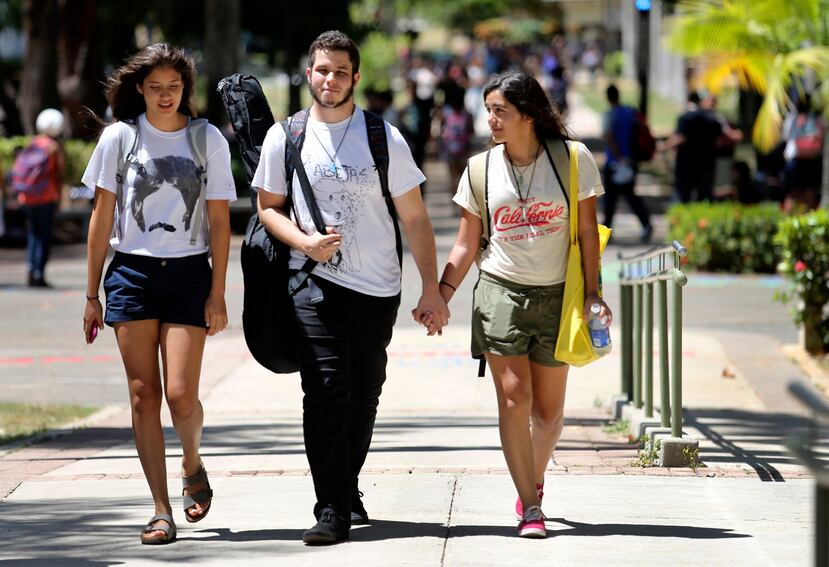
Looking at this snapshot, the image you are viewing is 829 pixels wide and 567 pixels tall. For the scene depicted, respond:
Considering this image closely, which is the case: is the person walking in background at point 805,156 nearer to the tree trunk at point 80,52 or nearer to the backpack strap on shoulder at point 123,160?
the tree trunk at point 80,52

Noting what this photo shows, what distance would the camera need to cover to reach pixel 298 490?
647 cm

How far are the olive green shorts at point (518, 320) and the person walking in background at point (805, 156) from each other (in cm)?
1404

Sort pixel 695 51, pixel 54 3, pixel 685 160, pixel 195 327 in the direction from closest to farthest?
pixel 195 327 < pixel 695 51 < pixel 685 160 < pixel 54 3

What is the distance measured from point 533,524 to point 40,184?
11541mm

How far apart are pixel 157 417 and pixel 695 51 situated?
516 inches

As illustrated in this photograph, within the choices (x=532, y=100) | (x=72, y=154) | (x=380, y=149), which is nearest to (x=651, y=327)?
(x=532, y=100)

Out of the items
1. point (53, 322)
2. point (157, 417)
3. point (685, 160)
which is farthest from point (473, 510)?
point (685, 160)

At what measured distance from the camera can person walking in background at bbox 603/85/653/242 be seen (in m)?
18.9

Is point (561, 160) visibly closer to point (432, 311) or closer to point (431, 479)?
point (432, 311)

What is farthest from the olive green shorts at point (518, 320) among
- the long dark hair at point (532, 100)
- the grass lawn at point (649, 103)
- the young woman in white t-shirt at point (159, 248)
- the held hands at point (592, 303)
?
the grass lawn at point (649, 103)

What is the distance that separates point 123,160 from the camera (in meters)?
5.57

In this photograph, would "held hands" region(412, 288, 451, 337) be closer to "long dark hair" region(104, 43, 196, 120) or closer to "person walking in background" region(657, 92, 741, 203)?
"long dark hair" region(104, 43, 196, 120)

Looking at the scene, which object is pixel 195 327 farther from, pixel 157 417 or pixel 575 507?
pixel 575 507

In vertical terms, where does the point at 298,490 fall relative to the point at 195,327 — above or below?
below
